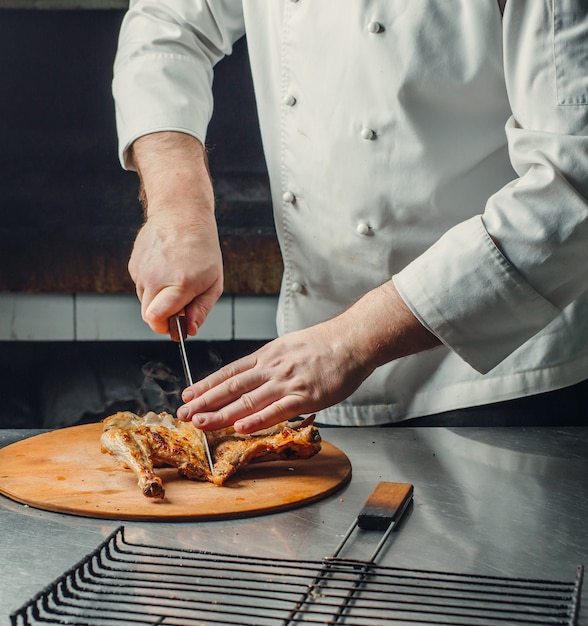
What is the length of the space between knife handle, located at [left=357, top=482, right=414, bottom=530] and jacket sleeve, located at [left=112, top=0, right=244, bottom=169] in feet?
3.06

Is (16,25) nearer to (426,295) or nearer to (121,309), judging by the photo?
(121,309)

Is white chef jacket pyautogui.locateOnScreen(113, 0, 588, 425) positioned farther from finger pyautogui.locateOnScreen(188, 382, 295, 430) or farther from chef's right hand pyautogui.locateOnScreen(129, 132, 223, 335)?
finger pyautogui.locateOnScreen(188, 382, 295, 430)

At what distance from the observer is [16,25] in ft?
8.30

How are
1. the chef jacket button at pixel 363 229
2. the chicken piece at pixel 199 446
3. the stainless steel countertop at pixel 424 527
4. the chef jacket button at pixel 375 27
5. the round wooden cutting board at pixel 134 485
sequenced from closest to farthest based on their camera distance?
the stainless steel countertop at pixel 424 527 < the round wooden cutting board at pixel 134 485 < the chicken piece at pixel 199 446 < the chef jacket button at pixel 375 27 < the chef jacket button at pixel 363 229

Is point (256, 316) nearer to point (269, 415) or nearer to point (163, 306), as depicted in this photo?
point (163, 306)

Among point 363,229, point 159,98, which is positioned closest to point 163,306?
point 363,229

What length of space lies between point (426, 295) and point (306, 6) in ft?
2.16

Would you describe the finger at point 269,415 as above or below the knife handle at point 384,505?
above

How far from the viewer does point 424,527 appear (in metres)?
1.14

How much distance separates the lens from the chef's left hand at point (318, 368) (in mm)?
1338

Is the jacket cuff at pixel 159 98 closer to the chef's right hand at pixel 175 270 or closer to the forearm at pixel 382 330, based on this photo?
the chef's right hand at pixel 175 270

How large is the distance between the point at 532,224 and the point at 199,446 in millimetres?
618

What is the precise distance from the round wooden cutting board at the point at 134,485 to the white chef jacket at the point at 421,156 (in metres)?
0.31

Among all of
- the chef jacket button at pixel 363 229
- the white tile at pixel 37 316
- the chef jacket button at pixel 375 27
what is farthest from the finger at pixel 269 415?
the white tile at pixel 37 316
